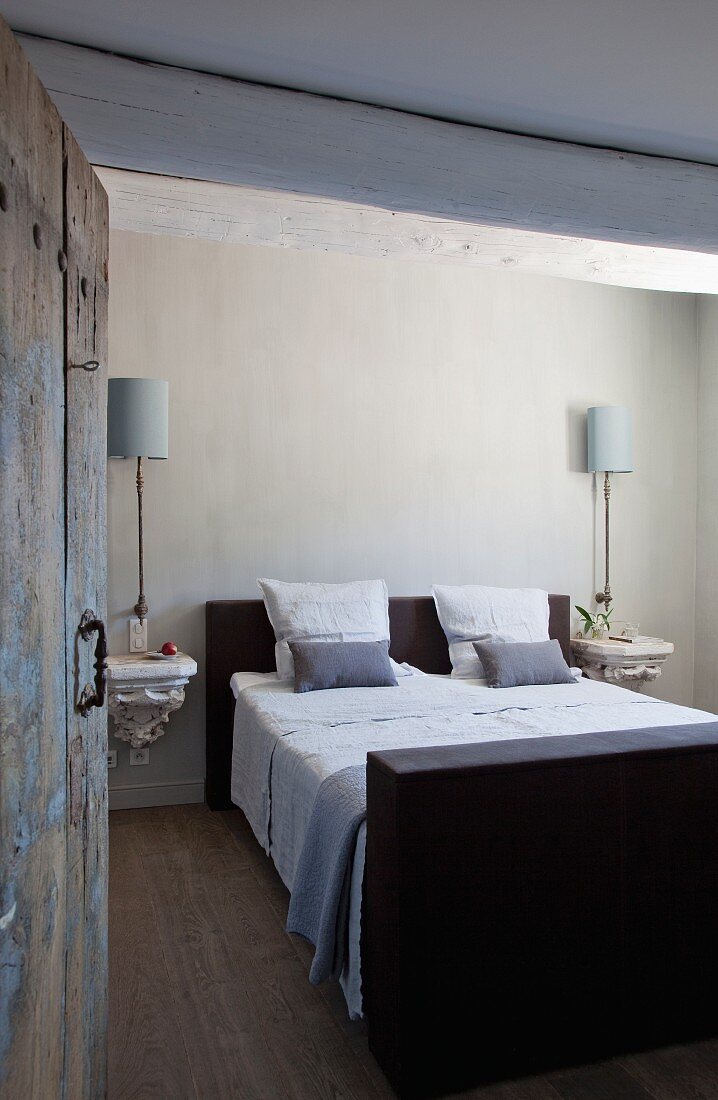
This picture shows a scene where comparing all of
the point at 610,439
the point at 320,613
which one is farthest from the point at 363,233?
the point at 610,439

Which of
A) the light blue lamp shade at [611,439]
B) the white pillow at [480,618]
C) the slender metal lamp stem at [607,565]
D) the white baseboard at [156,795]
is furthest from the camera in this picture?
the slender metal lamp stem at [607,565]

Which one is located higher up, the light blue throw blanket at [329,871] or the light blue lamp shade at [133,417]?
the light blue lamp shade at [133,417]

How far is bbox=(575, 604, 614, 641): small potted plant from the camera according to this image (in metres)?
4.89

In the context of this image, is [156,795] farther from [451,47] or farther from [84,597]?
[451,47]

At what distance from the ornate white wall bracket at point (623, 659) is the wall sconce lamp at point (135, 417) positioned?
2.50 m

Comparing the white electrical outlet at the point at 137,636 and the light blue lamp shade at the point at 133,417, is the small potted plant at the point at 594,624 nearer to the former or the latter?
the white electrical outlet at the point at 137,636

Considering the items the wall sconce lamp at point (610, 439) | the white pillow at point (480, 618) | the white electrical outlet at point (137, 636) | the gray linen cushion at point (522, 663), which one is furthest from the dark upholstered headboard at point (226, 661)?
the wall sconce lamp at point (610, 439)

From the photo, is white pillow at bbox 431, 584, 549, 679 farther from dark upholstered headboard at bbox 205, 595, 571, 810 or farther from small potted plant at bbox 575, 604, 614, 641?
dark upholstered headboard at bbox 205, 595, 571, 810

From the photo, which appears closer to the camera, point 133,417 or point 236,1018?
point 236,1018

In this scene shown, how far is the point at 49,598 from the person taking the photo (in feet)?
4.76

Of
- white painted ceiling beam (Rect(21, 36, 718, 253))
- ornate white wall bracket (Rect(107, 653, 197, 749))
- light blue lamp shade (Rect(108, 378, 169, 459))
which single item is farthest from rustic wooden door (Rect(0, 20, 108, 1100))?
light blue lamp shade (Rect(108, 378, 169, 459))

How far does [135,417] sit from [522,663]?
7.06 ft

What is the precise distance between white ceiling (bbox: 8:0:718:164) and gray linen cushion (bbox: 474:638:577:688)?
253cm

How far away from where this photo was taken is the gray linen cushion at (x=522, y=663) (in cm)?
409
